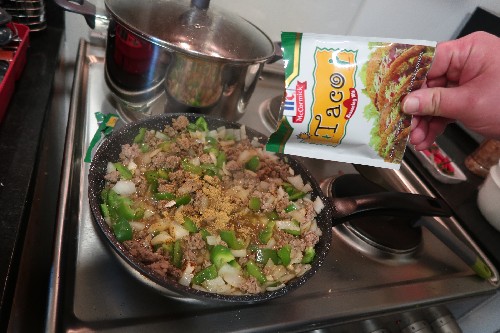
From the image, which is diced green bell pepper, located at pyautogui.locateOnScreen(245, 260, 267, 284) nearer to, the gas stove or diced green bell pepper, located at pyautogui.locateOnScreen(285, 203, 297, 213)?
the gas stove

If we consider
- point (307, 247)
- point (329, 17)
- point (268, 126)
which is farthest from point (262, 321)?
point (329, 17)

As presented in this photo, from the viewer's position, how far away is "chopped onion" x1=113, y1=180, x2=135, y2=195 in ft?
2.40

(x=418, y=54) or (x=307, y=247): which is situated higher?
(x=418, y=54)

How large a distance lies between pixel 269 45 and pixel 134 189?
52 centimetres

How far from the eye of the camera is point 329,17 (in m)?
1.36

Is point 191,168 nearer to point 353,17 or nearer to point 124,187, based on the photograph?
point 124,187

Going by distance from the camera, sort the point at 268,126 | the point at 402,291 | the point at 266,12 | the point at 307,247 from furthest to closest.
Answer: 1. the point at 266,12
2. the point at 268,126
3. the point at 402,291
4. the point at 307,247

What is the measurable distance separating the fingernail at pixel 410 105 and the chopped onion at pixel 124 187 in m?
0.54

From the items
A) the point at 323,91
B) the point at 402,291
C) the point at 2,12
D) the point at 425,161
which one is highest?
the point at 323,91

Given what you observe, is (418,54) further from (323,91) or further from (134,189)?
(134,189)

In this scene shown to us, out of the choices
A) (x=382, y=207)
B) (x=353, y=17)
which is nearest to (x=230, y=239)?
(x=382, y=207)

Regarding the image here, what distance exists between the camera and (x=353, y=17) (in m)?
1.38

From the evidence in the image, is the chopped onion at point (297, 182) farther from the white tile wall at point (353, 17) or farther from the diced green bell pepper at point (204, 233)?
the white tile wall at point (353, 17)

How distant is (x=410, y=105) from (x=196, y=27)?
537 millimetres
